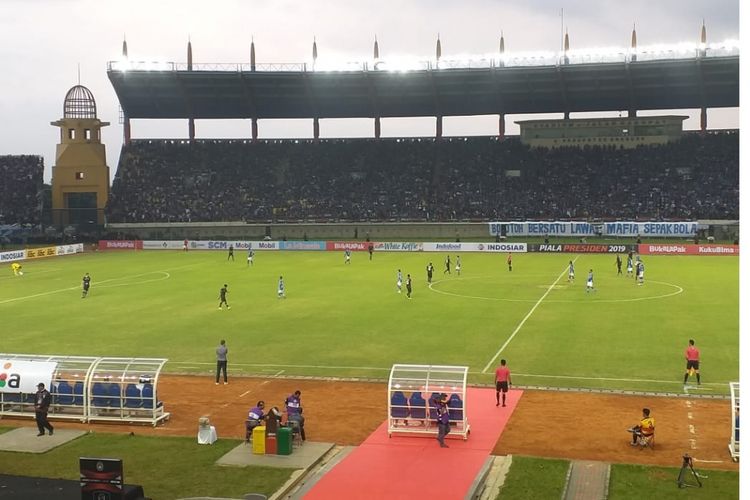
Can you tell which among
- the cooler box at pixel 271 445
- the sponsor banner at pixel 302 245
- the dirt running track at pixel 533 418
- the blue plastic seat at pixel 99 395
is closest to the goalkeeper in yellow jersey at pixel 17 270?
the sponsor banner at pixel 302 245

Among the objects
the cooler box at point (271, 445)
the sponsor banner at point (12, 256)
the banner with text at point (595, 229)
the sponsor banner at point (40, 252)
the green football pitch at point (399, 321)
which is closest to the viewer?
the cooler box at point (271, 445)

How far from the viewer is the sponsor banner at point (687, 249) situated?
252 ft

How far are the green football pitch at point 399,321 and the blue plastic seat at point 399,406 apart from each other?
6.73 metres

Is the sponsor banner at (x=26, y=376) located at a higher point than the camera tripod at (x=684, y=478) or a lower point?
higher

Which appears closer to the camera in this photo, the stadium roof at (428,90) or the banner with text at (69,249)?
the banner with text at (69,249)

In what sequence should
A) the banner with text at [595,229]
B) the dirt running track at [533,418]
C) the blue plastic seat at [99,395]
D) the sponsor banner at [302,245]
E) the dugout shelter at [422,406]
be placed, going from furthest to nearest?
the sponsor banner at [302,245]
the banner with text at [595,229]
the blue plastic seat at [99,395]
the dugout shelter at [422,406]
the dirt running track at [533,418]

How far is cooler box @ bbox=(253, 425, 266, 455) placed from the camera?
1995 cm

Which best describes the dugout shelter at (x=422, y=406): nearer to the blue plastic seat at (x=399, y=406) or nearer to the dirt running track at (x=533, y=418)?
the blue plastic seat at (x=399, y=406)

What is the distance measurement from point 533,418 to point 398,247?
64171 millimetres

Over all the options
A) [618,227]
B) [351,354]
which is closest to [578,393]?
[351,354]

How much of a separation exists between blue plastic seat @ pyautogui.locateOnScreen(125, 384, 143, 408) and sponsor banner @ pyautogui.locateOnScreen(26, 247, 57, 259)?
6513 centimetres

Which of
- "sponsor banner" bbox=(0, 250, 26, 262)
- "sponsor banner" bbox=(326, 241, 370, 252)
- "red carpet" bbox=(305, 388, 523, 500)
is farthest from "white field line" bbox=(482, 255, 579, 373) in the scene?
"sponsor banner" bbox=(0, 250, 26, 262)

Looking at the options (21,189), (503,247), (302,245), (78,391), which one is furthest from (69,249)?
(78,391)

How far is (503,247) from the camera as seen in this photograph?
83.9 m
